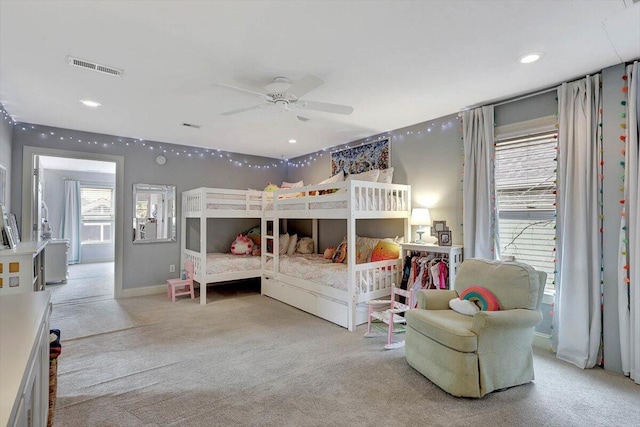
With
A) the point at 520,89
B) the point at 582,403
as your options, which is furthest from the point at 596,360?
the point at 520,89

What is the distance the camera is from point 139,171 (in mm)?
5113

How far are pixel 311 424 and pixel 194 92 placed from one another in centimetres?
297

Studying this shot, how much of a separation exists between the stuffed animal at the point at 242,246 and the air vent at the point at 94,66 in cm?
325

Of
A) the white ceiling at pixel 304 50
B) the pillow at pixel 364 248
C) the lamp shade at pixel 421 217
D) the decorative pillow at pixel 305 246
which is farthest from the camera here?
the decorative pillow at pixel 305 246

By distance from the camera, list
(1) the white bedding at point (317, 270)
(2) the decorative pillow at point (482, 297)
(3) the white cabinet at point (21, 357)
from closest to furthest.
Result: (3) the white cabinet at point (21, 357), (2) the decorative pillow at point (482, 297), (1) the white bedding at point (317, 270)

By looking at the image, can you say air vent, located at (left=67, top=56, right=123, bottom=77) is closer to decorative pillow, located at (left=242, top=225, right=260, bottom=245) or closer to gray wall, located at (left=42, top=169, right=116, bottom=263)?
decorative pillow, located at (left=242, top=225, right=260, bottom=245)

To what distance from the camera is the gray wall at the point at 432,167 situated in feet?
12.7

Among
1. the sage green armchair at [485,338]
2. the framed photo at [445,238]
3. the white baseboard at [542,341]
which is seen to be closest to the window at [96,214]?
the framed photo at [445,238]

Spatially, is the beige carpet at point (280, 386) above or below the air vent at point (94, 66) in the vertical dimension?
below

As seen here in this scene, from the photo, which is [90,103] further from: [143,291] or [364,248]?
[364,248]

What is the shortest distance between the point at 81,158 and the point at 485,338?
5.39 meters

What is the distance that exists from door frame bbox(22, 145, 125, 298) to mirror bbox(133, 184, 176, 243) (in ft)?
0.65

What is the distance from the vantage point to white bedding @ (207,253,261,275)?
480 cm

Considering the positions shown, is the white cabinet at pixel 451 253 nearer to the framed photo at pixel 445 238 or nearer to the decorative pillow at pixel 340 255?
the framed photo at pixel 445 238
